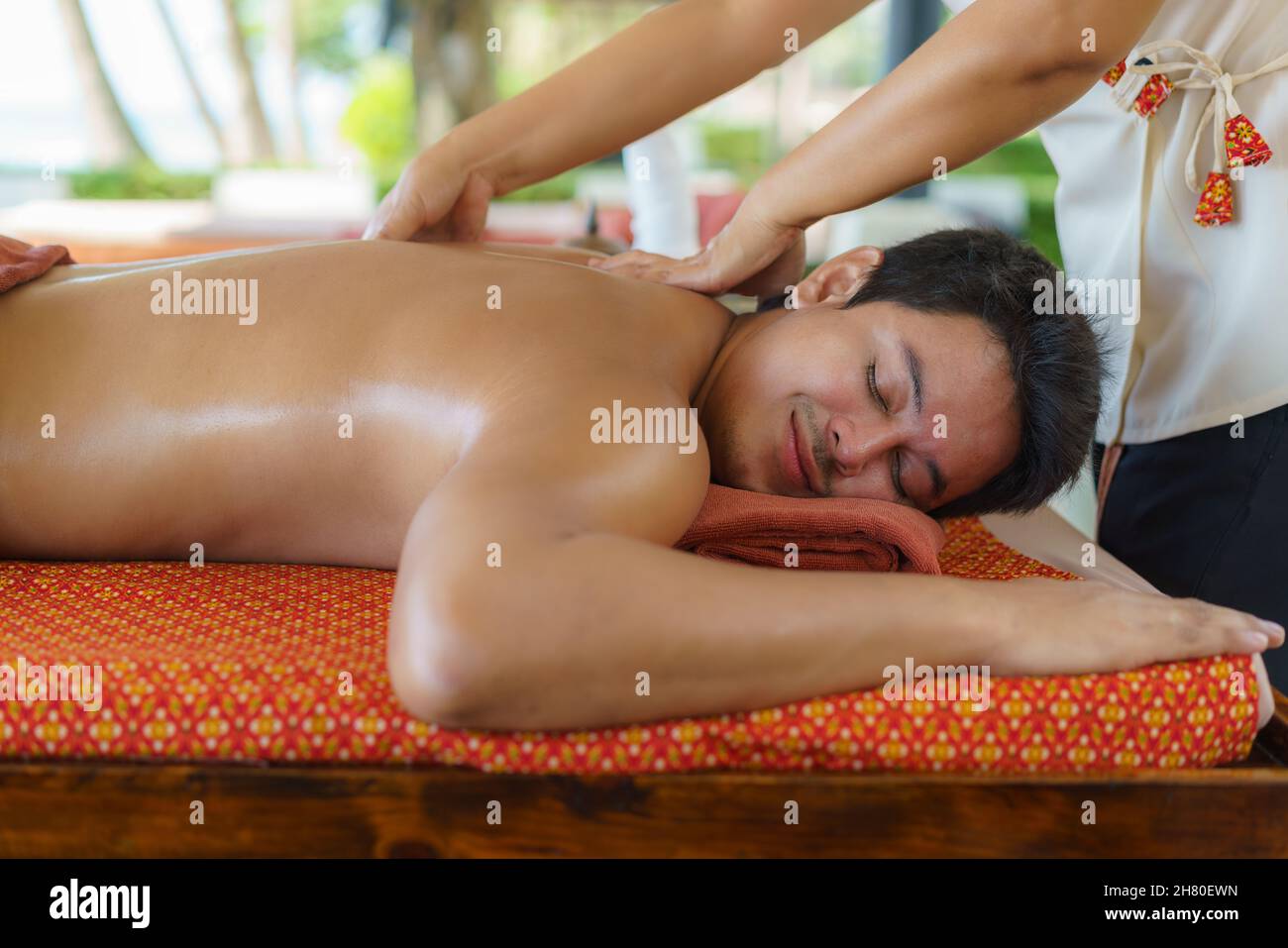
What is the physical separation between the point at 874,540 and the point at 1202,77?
2.76 ft

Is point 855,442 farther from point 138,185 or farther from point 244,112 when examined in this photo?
point 244,112

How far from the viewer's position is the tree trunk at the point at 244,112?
440 inches

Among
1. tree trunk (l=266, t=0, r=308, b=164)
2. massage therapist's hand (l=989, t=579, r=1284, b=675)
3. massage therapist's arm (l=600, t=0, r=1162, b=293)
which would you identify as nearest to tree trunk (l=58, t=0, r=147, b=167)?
tree trunk (l=266, t=0, r=308, b=164)

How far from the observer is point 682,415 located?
1.37 metres

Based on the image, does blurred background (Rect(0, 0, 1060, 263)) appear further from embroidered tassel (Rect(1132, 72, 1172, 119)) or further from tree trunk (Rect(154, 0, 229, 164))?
embroidered tassel (Rect(1132, 72, 1172, 119))

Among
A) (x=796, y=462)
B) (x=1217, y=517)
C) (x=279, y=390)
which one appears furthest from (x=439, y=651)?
(x=1217, y=517)

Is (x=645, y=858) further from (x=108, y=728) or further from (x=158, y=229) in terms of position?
(x=158, y=229)

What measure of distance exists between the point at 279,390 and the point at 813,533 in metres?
0.66

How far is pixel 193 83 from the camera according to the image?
11.4 metres

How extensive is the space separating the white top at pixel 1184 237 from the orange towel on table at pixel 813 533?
1.93ft

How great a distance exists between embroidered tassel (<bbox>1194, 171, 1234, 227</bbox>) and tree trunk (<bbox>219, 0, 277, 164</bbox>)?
10560mm

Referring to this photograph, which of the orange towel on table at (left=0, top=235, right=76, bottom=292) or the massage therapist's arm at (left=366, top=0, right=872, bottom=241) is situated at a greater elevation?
the massage therapist's arm at (left=366, top=0, right=872, bottom=241)

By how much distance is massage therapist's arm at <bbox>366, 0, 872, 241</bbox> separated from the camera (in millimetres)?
1805

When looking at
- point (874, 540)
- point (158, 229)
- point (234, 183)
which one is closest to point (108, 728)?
point (874, 540)
